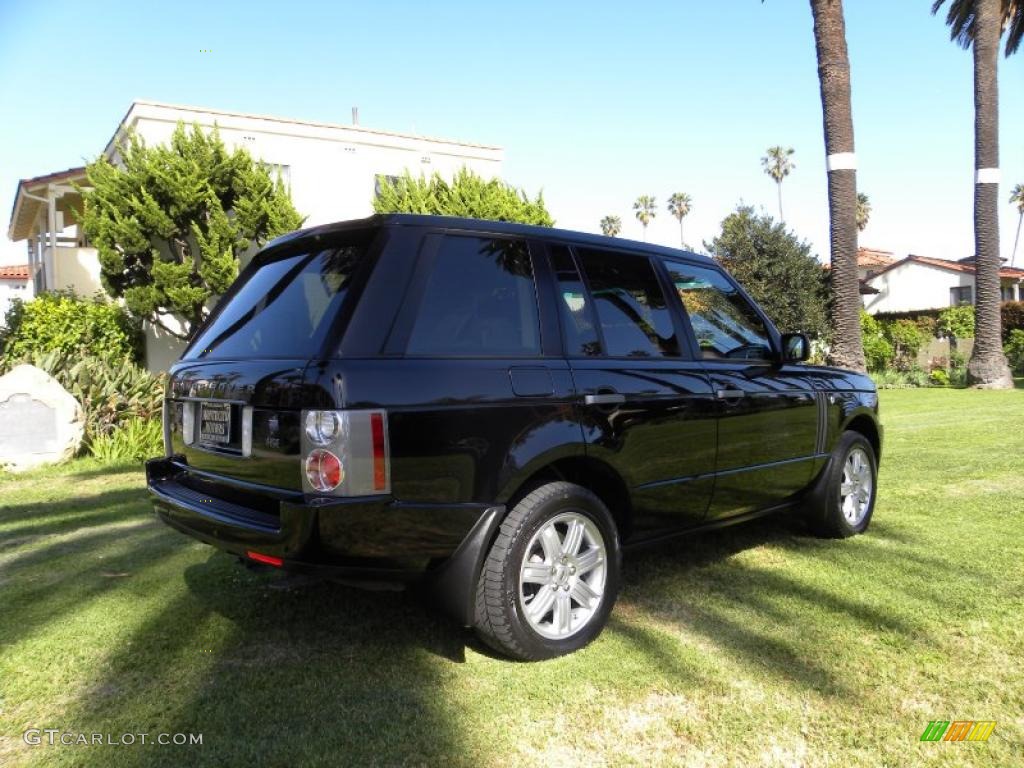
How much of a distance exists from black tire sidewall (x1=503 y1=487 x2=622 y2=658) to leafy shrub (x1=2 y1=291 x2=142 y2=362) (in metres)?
10.3

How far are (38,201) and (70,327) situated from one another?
798cm

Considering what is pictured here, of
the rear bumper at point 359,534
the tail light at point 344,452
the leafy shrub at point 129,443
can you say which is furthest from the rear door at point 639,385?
the leafy shrub at point 129,443

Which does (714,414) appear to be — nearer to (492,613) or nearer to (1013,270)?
(492,613)

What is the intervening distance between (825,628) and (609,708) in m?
1.29

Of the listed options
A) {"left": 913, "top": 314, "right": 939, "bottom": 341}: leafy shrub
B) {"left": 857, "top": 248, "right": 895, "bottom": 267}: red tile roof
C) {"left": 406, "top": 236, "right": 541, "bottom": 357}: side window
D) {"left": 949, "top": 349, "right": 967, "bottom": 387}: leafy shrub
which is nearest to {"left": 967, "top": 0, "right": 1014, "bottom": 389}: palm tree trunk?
{"left": 949, "top": 349, "right": 967, "bottom": 387}: leafy shrub

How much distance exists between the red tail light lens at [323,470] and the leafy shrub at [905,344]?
23.4 meters

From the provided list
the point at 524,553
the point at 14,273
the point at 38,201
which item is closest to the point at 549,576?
the point at 524,553

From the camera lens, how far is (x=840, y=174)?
13844 mm

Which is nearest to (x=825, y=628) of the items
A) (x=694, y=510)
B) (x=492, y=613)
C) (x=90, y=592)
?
(x=694, y=510)

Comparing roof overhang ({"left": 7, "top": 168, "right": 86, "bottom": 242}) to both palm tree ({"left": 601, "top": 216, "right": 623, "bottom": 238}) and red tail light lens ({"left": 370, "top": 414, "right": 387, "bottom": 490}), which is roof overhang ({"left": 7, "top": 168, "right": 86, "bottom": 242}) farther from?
palm tree ({"left": 601, "top": 216, "right": 623, "bottom": 238})

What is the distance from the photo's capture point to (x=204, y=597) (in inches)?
159

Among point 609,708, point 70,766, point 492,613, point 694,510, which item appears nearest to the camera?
point 70,766

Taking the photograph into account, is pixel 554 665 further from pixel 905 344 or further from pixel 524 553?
pixel 905 344

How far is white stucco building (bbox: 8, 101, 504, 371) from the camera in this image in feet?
51.1
